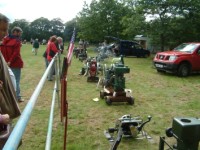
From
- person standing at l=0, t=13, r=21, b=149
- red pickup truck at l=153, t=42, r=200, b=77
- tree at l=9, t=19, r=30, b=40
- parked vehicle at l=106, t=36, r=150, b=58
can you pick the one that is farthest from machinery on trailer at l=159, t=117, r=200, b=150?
tree at l=9, t=19, r=30, b=40

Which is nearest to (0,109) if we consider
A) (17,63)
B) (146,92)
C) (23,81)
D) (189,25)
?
(17,63)

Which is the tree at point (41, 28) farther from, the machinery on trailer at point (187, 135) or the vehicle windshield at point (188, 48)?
the machinery on trailer at point (187, 135)

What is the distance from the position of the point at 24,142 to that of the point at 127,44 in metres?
23.1

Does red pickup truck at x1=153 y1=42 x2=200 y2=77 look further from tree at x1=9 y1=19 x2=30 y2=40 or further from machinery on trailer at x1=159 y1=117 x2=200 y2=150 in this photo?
tree at x1=9 y1=19 x2=30 y2=40

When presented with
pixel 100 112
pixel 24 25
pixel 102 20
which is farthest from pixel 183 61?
pixel 24 25

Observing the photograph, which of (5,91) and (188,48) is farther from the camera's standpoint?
(188,48)

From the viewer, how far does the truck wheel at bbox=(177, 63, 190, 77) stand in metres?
13.8

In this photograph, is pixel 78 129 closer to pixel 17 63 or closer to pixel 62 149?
pixel 62 149

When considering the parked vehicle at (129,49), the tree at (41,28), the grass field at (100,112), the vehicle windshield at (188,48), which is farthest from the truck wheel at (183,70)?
the tree at (41,28)

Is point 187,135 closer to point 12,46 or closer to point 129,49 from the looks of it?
point 12,46

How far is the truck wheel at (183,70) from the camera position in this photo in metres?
13.8

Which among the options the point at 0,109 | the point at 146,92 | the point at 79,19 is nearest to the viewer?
the point at 0,109

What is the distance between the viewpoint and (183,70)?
13898 mm

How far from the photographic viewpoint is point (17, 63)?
716 cm
